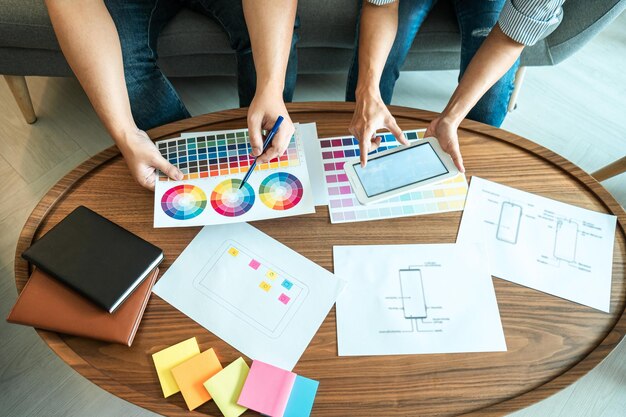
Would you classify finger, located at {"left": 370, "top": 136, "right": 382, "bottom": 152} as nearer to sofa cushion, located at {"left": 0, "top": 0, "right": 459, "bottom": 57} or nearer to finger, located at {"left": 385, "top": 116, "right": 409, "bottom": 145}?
finger, located at {"left": 385, "top": 116, "right": 409, "bottom": 145}

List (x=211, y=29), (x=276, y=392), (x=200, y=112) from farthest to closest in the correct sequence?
(x=200, y=112), (x=211, y=29), (x=276, y=392)

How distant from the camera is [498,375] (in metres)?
0.70

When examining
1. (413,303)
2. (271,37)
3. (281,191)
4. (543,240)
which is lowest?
(413,303)

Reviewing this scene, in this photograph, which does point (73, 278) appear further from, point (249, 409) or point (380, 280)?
point (380, 280)

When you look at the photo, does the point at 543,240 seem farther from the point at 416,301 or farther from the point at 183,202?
the point at 183,202

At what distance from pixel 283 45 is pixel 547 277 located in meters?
0.65

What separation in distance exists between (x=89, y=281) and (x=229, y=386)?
26cm

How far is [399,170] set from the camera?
853 mm

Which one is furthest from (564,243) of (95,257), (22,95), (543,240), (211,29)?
(22,95)

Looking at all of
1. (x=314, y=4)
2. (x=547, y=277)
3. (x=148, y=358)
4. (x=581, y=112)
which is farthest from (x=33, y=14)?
(x=581, y=112)

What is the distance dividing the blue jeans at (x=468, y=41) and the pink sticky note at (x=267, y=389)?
751 millimetres

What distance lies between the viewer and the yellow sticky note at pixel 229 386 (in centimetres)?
65

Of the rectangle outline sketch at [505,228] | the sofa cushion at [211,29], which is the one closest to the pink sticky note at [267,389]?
the rectangle outline sketch at [505,228]

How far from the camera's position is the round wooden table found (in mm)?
678
